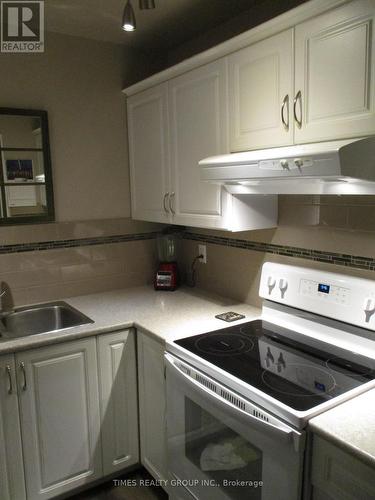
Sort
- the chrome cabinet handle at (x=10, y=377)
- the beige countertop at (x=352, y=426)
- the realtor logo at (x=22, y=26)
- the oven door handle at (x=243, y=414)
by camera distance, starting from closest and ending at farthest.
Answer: the beige countertop at (x=352, y=426)
the oven door handle at (x=243, y=414)
the chrome cabinet handle at (x=10, y=377)
the realtor logo at (x=22, y=26)

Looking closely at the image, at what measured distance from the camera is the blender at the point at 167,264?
2.57m

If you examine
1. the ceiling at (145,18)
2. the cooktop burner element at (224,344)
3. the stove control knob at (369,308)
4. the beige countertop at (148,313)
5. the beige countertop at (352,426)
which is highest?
the ceiling at (145,18)

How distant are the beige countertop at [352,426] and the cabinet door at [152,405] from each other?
0.82 meters

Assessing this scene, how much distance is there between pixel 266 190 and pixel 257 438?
3.12ft

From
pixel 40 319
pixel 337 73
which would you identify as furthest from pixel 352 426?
pixel 40 319

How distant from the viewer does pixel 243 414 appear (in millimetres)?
1344

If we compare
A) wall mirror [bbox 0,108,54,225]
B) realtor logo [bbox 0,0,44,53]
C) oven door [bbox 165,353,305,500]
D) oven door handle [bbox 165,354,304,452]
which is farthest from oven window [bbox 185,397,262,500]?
realtor logo [bbox 0,0,44,53]

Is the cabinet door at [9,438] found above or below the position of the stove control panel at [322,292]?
below

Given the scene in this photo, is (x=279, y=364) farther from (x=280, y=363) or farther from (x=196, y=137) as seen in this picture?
(x=196, y=137)

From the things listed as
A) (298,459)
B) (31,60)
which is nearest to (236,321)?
(298,459)

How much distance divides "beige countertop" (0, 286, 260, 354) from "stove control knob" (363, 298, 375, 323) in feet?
1.98

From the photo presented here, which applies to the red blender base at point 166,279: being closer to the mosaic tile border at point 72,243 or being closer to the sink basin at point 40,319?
the mosaic tile border at point 72,243

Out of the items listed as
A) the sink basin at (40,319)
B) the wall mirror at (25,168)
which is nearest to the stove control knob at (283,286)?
the sink basin at (40,319)

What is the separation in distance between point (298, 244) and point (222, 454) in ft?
3.11
